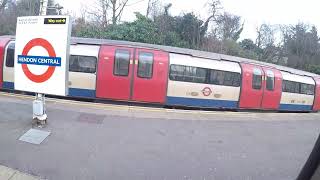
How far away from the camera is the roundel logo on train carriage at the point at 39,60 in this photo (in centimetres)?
744

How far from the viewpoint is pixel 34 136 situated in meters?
6.95

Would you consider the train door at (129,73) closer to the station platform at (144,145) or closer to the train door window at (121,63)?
the train door window at (121,63)

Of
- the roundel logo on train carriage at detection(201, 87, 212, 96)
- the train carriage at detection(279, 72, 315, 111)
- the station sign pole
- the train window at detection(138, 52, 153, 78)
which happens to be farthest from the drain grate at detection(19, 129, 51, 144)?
the train carriage at detection(279, 72, 315, 111)

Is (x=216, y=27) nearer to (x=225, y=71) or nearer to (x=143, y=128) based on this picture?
(x=225, y=71)

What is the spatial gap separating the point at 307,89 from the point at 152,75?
10.1 m

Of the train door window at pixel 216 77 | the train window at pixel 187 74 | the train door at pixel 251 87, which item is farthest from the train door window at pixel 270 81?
the train window at pixel 187 74

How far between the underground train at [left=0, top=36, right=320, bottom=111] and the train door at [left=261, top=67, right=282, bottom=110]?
0.81m

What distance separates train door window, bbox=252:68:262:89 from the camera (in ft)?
55.3

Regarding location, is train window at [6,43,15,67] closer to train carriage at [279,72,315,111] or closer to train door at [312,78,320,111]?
train carriage at [279,72,315,111]

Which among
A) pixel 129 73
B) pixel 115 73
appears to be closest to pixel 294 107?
pixel 129 73

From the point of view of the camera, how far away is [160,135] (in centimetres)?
800

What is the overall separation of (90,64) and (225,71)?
597 centimetres

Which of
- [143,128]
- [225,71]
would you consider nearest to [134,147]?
[143,128]

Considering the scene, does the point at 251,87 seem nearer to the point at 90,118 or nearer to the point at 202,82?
the point at 202,82
